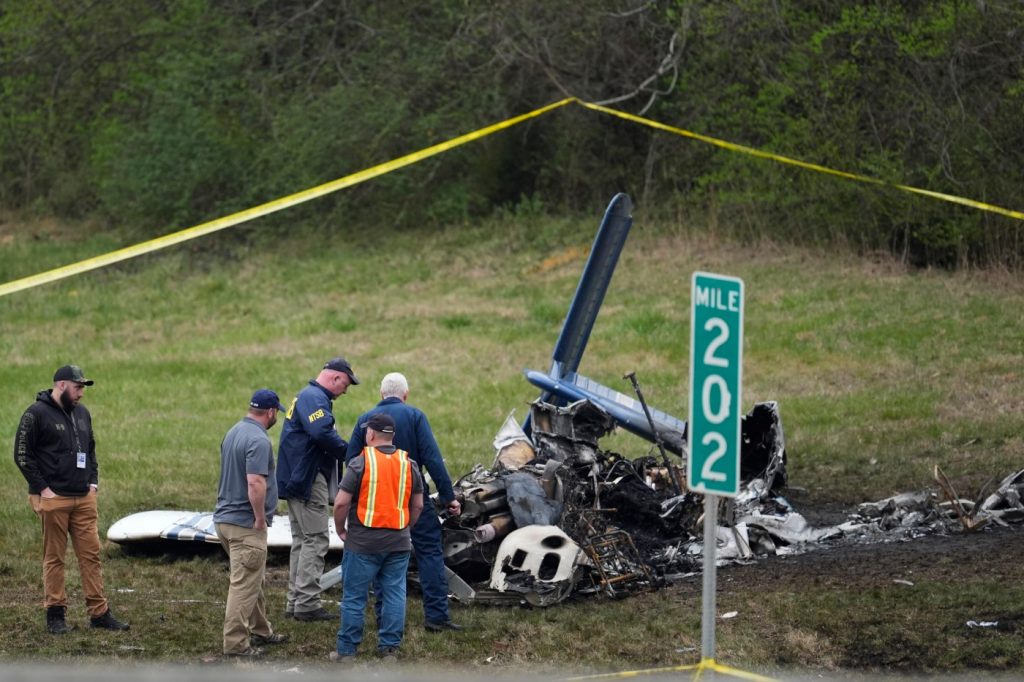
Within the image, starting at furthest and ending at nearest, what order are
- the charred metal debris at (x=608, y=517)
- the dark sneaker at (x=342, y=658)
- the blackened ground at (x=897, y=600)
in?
the charred metal debris at (x=608, y=517) → the dark sneaker at (x=342, y=658) → the blackened ground at (x=897, y=600)

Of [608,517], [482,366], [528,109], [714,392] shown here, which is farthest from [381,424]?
[528,109]

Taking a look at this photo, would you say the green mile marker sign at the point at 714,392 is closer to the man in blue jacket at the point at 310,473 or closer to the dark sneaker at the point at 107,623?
the man in blue jacket at the point at 310,473

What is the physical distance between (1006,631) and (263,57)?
93.7 feet

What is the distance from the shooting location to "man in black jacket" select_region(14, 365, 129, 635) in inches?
372

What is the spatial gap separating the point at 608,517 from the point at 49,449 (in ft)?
14.3

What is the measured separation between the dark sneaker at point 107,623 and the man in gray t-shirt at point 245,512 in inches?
36.1

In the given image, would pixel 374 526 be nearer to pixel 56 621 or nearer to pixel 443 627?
pixel 443 627

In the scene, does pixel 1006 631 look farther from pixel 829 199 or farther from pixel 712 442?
pixel 829 199

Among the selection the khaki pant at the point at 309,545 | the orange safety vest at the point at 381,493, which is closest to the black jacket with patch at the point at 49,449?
the khaki pant at the point at 309,545

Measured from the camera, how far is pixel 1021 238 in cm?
2314

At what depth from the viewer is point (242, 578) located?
9016 millimetres

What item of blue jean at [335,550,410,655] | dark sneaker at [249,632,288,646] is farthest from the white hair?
dark sneaker at [249,632,288,646]

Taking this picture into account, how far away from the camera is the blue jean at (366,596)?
881 cm

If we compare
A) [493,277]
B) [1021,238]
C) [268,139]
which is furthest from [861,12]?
[268,139]
